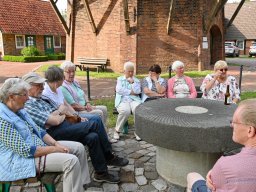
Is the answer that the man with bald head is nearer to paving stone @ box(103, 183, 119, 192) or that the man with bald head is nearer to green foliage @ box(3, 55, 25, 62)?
paving stone @ box(103, 183, 119, 192)

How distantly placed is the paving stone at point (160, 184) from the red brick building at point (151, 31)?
937 centimetres

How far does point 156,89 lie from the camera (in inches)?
203

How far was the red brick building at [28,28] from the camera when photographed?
958 inches

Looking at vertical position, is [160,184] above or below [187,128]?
below

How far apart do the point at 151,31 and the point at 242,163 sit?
37.7 feet

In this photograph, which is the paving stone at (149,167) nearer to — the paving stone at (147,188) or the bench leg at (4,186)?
the paving stone at (147,188)

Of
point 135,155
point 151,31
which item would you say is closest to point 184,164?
point 135,155

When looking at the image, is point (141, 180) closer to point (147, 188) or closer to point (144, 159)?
point (147, 188)

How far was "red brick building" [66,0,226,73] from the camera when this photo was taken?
12398 millimetres

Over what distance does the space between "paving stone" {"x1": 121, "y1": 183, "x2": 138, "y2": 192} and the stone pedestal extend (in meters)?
0.44

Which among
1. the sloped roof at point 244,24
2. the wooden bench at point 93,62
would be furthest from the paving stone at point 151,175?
the sloped roof at point 244,24

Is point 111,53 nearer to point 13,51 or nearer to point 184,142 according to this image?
point 184,142

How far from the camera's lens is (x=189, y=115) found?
11.4 ft

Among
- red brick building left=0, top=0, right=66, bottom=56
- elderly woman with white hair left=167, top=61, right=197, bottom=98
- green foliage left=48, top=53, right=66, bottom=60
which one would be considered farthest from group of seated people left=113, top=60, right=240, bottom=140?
red brick building left=0, top=0, right=66, bottom=56
